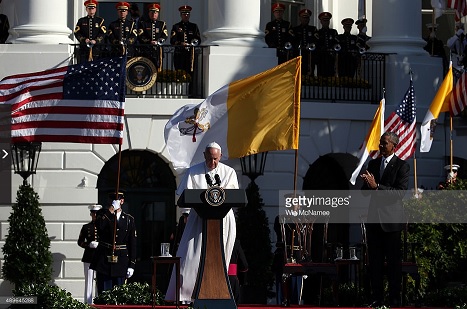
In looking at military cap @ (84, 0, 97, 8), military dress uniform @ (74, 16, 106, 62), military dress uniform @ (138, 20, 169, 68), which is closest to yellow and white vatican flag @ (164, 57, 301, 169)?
military dress uniform @ (138, 20, 169, 68)

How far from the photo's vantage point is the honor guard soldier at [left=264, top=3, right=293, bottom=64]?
33.8 m

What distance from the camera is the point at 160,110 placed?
3262cm

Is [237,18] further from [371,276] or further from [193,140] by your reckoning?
[371,276]

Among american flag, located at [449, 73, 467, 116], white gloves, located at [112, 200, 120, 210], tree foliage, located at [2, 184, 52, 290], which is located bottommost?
tree foliage, located at [2, 184, 52, 290]

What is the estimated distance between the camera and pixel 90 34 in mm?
33250

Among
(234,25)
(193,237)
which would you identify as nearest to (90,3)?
(234,25)

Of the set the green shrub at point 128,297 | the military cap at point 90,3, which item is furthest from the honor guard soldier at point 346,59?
the green shrub at point 128,297

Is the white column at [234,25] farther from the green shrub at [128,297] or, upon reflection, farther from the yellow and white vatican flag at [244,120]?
the green shrub at [128,297]

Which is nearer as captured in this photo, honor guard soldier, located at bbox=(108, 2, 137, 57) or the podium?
the podium

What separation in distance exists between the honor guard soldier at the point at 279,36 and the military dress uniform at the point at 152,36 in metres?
2.17

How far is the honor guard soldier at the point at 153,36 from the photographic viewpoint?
109 ft

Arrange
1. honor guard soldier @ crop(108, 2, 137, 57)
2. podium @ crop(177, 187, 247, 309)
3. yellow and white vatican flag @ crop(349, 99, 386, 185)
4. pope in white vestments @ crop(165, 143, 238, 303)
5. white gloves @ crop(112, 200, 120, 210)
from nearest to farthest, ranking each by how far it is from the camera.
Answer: podium @ crop(177, 187, 247, 309)
pope in white vestments @ crop(165, 143, 238, 303)
white gloves @ crop(112, 200, 120, 210)
yellow and white vatican flag @ crop(349, 99, 386, 185)
honor guard soldier @ crop(108, 2, 137, 57)

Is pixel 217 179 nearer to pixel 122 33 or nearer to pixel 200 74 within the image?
pixel 200 74

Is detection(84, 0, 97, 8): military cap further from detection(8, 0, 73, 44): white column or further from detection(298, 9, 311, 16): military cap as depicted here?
detection(298, 9, 311, 16): military cap
